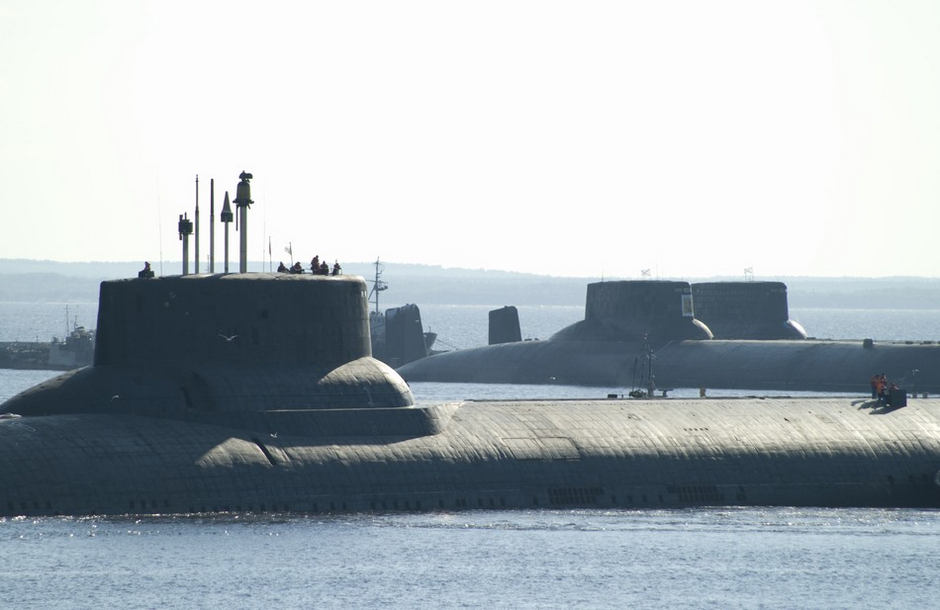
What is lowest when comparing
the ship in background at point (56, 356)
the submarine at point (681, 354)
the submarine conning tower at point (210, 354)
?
the ship in background at point (56, 356)

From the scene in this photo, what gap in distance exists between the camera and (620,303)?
11131 centimetres

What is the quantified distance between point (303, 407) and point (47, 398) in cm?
661

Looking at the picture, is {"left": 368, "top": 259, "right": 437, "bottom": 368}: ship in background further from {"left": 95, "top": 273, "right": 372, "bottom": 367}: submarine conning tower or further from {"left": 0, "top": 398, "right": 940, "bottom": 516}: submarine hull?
{"left": 95, "top": 273, "right": 372, "bottom": 367}: submarine conning tower

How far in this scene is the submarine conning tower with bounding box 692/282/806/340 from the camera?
12162 centimetres

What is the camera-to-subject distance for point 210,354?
43.5 metres

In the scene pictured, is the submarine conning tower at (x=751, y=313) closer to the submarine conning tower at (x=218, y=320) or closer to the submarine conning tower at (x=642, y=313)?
the submarine conning tower at (x=642, y=313)

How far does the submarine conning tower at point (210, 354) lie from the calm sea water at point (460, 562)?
3.91 metres

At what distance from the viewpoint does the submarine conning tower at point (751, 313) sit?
121625 millimetres

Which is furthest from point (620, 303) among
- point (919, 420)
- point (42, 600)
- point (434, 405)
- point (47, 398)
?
point (42, 600)

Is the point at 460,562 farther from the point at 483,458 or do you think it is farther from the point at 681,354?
the point at 681,354

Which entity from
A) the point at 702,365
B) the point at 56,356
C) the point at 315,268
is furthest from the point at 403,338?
the point at 315,268

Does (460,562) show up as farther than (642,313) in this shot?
No

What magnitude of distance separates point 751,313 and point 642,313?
51.8 feet

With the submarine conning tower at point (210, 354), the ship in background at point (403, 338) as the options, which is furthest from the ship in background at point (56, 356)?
the submarine conning tower at point (210, 354)
